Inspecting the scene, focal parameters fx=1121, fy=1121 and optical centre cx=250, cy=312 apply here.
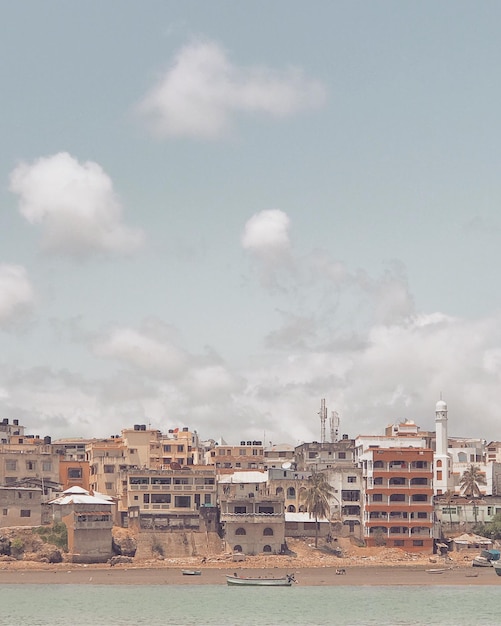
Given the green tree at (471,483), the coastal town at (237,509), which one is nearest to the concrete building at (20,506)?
the coastal town at (237,509)

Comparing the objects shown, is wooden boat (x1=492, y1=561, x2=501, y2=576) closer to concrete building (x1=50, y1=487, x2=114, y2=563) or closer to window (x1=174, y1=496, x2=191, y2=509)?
window (x1=174, y1=496, x2=191, y2=509)

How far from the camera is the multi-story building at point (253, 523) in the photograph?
12488 centimetres

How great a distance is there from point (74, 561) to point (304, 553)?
26.0m

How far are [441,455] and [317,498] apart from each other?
48.6 m

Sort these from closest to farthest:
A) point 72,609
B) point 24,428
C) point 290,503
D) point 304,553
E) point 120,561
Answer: point 72,609 → point 120,561 → point 304,553 → point 290,503 → point 24,428

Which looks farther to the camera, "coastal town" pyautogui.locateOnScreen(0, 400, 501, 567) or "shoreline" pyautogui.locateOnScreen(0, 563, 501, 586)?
"coastal town" pyautogui.locateOnScreen(0, 400, 501, 567)

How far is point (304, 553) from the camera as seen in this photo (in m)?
126

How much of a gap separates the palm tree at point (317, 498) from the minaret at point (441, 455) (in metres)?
39.6

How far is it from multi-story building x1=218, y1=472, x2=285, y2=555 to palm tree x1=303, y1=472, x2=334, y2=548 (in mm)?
3449

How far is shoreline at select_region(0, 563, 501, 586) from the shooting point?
10725cm

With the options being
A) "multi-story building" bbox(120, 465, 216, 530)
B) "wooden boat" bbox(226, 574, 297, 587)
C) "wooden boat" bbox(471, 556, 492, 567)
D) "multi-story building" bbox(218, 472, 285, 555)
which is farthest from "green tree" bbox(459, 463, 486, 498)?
"wooden boat" bbox(226, 574, 297, 587)

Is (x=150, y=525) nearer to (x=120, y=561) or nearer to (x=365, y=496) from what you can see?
(x=120, y=561)

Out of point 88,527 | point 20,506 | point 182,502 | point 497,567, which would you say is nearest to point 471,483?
point 497,567

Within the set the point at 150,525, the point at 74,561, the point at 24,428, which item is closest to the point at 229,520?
the point at 150,525
